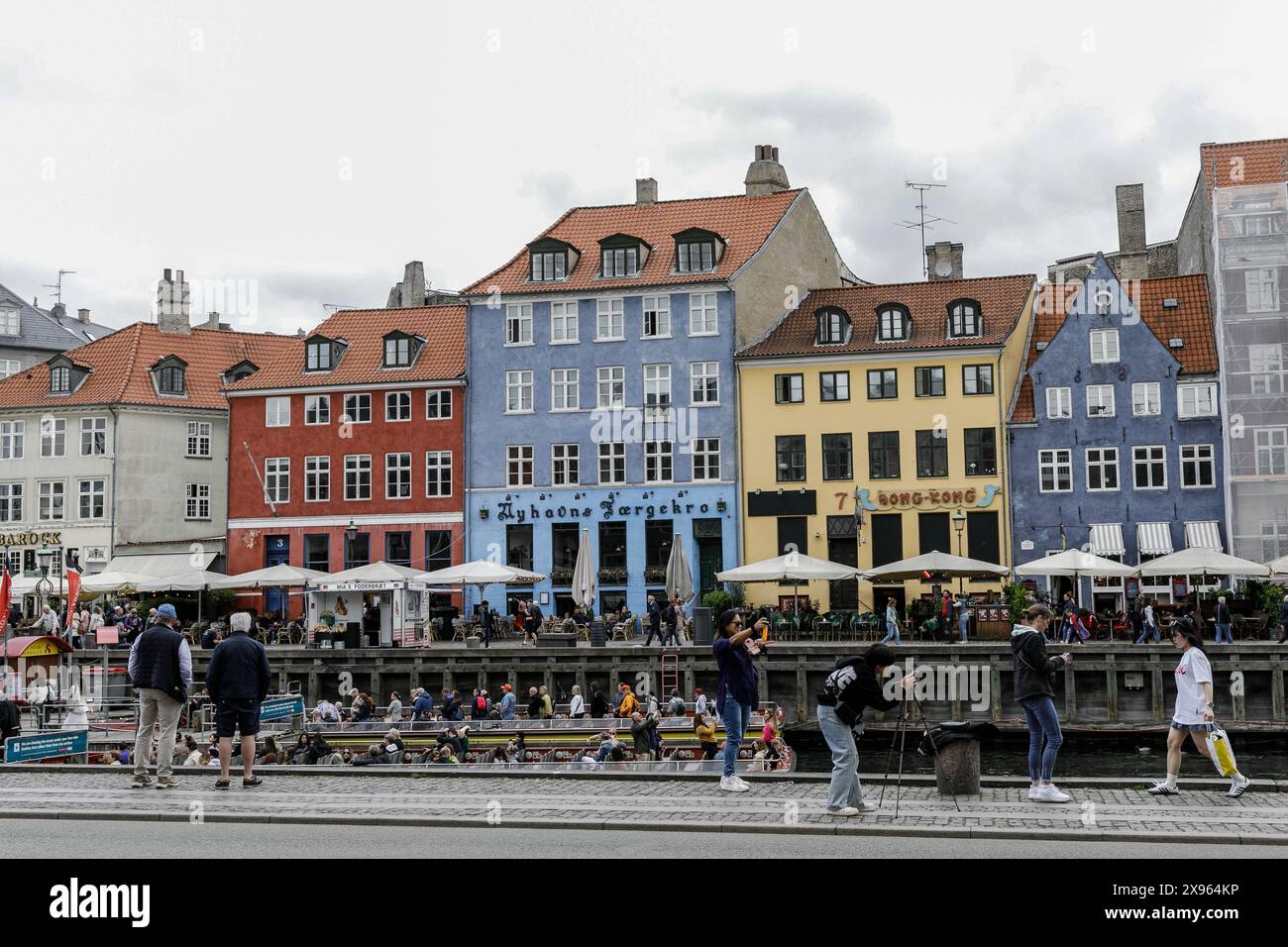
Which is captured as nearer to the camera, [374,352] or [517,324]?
[517,324]

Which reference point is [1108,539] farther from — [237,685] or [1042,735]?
[237,685]

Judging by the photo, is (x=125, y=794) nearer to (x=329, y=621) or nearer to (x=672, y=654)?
(x=672, y=654)

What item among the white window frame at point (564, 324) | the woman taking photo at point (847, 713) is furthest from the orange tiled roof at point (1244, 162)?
the woman taking photo at point (847, 713)

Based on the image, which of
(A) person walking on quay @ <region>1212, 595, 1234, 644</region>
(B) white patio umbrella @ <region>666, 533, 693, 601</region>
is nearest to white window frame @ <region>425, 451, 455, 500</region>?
(B) white patio umbrella @ <region>666, 533, 693, 601</region>

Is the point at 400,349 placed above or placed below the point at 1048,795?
above

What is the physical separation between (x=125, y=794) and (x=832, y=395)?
3854cm

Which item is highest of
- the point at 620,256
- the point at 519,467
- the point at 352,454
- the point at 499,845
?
the point at 620,256

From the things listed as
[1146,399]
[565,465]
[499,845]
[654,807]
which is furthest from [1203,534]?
[499,845]

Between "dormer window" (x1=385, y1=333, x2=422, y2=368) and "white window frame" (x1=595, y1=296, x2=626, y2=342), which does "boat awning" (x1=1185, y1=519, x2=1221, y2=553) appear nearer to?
"white window frame" (x1=595, y1=296, x2=626, y2=342)

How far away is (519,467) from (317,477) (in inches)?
331

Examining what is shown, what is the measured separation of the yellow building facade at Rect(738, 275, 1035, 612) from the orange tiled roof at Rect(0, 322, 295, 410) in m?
23.0

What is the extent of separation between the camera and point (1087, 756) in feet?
110

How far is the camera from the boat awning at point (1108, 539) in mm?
47156
